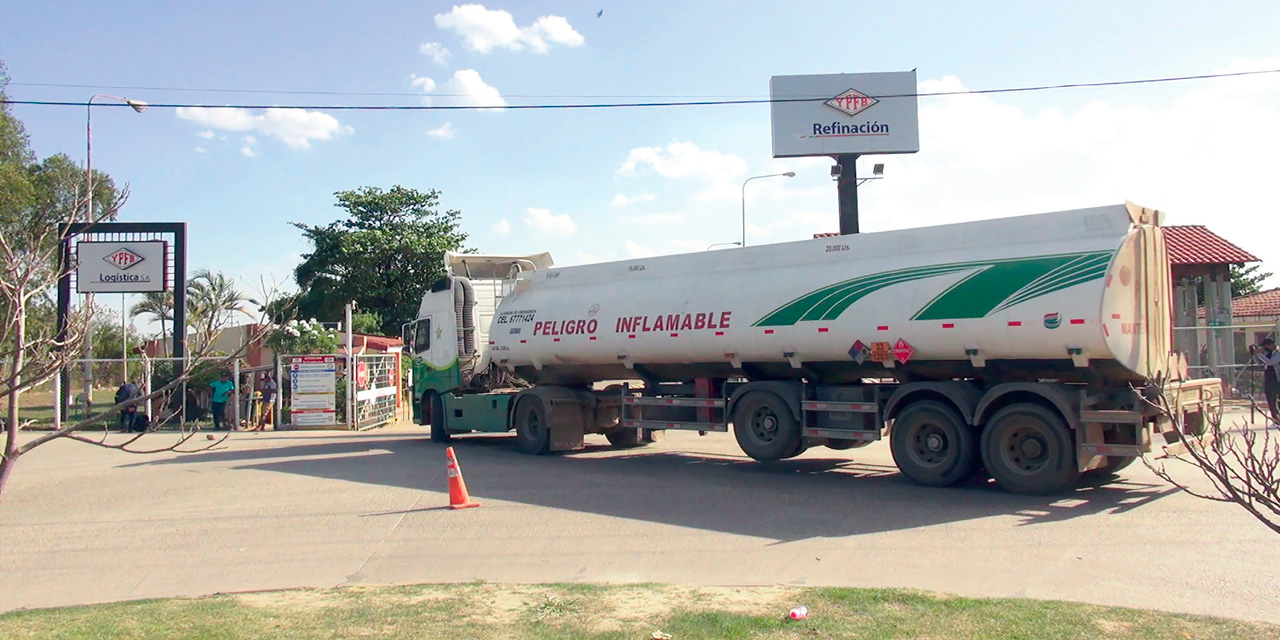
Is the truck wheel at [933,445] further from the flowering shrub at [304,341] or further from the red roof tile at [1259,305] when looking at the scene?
the red roof tile at [1259,305]

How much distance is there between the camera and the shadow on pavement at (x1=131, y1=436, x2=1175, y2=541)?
10289 mm

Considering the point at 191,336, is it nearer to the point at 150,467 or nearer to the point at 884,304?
the point at 884,304

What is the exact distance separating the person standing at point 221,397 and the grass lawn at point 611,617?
18896 mm

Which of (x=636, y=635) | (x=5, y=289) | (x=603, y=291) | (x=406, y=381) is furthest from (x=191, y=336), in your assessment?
(x=406, y=381)

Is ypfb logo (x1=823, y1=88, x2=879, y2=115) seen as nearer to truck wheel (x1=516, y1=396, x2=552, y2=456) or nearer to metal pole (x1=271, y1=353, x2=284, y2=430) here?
truck wheel (x1=516, y1=396, x2=552, y2=456)

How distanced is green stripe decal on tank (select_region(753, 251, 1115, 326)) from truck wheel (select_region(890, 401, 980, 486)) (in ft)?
3.99

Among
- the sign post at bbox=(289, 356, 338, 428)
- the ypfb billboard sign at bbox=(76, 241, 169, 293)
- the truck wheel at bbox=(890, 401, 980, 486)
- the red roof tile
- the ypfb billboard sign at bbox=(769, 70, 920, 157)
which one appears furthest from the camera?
the red roof tile

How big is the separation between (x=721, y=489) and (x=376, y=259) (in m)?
36.1

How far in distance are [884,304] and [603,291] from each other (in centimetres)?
528

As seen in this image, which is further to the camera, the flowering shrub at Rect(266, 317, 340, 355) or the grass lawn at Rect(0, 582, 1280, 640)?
the flowering shrub at Rect(266, 317, 340, 355)

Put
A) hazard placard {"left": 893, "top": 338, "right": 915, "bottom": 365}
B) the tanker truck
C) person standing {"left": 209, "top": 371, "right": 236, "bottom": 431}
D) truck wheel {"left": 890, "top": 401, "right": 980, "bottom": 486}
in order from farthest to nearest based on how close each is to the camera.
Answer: person standing {"left": 209, "top": 371, "right": 236, "bottom": 431} → hazard placard {"left": 893, "top": 338, "right": 915, "bottom": 365} → truck wheel {"left": 890, "top": 401, "right": 980, "bottom": 486} → the tanker truck

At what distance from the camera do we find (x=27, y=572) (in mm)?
8766

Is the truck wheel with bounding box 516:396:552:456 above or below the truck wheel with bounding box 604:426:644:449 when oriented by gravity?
above

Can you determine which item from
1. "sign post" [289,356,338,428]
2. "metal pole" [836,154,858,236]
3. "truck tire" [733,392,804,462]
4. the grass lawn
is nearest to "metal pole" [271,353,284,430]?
"sign post" [289,356,338,428]
